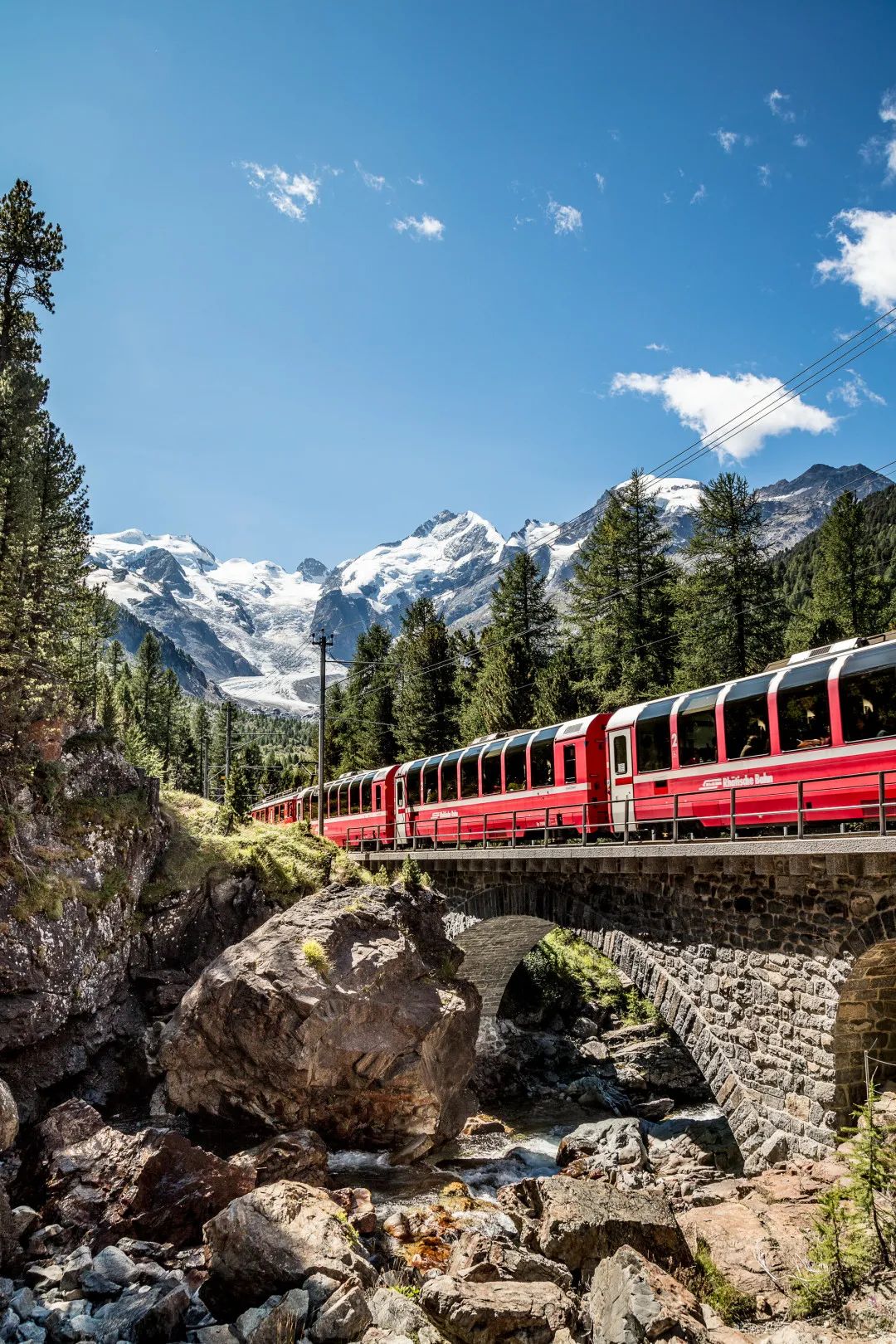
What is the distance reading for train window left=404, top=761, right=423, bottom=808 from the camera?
2975 centimetres

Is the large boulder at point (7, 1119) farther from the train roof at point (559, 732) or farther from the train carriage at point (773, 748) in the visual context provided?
the train roof at point (559, 732)

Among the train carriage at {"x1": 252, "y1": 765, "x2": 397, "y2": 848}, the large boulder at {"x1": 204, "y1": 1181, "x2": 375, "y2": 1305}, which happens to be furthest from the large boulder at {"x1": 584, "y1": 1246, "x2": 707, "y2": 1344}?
the train carriage at {"x1": 252, "y1": 765, "x2": 397, "y2": 848}

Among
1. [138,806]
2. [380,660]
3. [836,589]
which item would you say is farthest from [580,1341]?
[380,660]

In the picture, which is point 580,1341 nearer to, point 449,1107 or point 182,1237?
point 182,1237

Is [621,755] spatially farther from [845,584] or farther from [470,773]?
[845,584]

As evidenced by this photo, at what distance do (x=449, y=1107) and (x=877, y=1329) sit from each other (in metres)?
12.2

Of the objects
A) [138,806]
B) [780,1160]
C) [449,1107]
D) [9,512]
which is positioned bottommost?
[449,1107]

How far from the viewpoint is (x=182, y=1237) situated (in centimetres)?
1214

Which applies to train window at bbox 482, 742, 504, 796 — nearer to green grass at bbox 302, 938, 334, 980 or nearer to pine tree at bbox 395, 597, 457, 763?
green grass at bbox 302, 938, 334, 980

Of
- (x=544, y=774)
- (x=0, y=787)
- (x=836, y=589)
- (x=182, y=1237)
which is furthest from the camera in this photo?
(x=836, y=589)

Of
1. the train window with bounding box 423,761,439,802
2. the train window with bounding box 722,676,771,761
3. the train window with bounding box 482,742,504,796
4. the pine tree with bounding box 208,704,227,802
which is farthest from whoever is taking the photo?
the pine tree with bounding box 208,704,227,802

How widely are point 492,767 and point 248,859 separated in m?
8.16

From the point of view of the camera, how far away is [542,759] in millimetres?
22734

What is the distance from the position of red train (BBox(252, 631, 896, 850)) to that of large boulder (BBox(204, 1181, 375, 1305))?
331 inches
